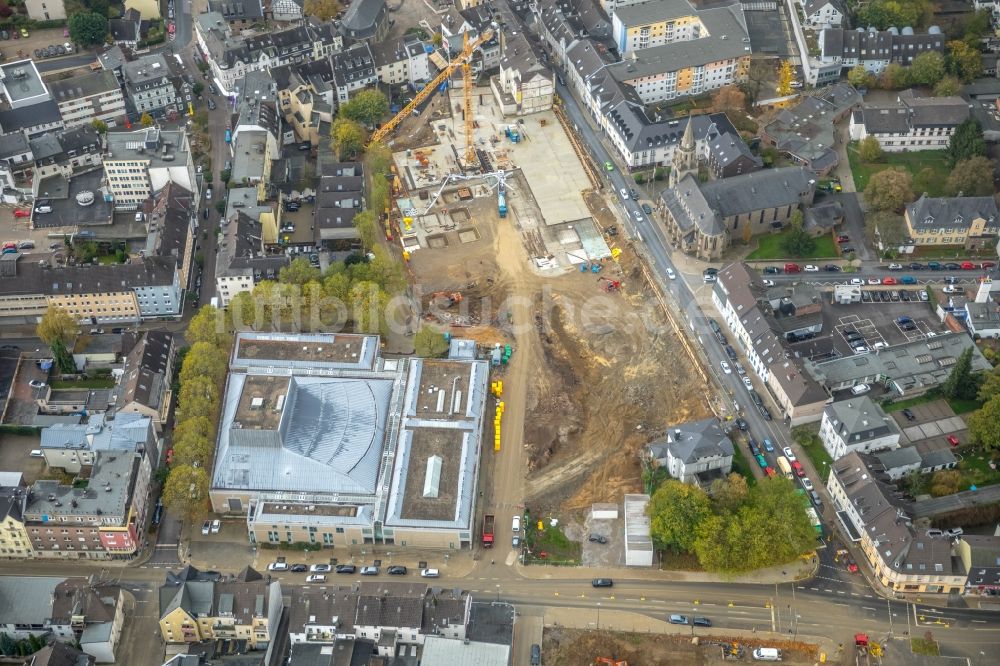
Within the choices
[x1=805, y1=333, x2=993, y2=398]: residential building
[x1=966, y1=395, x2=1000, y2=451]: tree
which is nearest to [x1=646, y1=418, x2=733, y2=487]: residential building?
[x1=805, y1=333, x2=993, y2=398]: residential building

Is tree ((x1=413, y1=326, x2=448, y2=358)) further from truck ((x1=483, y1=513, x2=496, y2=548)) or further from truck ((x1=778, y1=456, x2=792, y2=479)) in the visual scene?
truck ((x1=778, y1=456, x2=792, y2=479))

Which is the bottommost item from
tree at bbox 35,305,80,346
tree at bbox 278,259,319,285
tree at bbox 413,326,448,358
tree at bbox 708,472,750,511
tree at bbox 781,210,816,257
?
tree at bbox 708,472,750,511

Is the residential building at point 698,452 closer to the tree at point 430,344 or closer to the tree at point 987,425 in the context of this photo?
the tree at point 987,425

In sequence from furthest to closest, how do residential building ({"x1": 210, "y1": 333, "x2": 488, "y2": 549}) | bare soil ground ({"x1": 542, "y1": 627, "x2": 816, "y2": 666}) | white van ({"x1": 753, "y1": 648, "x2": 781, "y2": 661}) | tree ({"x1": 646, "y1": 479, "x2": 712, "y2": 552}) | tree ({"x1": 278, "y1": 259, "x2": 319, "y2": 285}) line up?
tree ({"x1": 278, "y1": 259, "x2": 319, "y2": 285})
residential building ({"x1": 210, "y1": 333, "x2": 488, "y2": 549})
tree ({"x1": 646, "y1": 479, "x2": 712, "y2": 552})
bare soil ground ({"x1": 542, "y1": 627, "x2": 816, "y2": 666})
white van ({"x1": 753, "y1": 648, "x2": 781, "y2": 661})

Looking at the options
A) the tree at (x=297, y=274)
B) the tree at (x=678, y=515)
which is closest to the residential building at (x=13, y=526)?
the tree at (x=297, y=274)

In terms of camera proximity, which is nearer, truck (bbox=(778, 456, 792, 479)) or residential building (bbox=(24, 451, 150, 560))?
residential building (bbox=(24, 451, 150, 560))

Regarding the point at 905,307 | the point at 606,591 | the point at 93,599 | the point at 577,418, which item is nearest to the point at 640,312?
the point at 577,418

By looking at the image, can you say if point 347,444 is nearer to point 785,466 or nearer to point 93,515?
point 93,515
